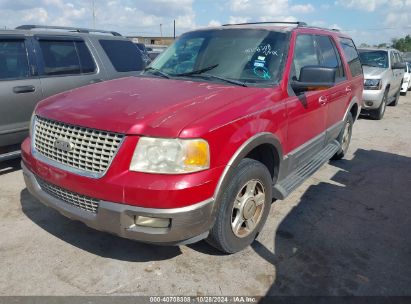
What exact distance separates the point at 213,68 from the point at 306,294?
7.35ft

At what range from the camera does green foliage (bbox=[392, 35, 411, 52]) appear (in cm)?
7932

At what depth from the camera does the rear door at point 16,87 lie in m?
4.67

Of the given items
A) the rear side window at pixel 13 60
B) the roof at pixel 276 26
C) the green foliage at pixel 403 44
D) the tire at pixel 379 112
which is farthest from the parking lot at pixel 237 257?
the green foliage at pixel 403 44

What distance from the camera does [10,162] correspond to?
548cm

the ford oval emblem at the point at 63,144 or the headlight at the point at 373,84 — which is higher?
the ford oval emblem at the point at 63,144

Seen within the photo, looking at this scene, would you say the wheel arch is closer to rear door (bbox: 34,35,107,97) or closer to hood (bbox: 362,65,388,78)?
rear door (bbox: 34,35,107,97)

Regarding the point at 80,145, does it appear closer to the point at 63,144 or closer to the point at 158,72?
the point at 63,144

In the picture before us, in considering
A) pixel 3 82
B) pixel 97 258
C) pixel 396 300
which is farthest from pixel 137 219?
pixel 3 82

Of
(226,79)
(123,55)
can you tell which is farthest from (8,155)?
(226,79)

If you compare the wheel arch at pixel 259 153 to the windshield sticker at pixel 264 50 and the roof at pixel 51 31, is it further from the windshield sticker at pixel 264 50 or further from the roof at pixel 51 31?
the roof at pixel 51 31

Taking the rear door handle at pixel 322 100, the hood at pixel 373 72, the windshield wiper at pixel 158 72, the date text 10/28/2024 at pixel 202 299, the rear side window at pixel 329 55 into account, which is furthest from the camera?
the hood at pixel 373 72

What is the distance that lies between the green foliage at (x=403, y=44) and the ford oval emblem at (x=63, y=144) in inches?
3477

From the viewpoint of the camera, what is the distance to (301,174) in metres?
4.15

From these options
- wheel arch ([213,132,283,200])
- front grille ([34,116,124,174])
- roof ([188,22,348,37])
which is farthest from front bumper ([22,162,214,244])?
roof ([188,22,348,37])
